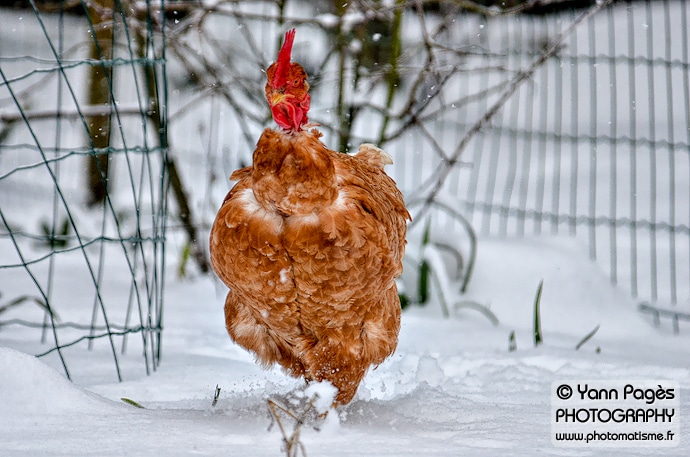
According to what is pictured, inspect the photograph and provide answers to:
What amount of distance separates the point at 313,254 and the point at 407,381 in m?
1.11

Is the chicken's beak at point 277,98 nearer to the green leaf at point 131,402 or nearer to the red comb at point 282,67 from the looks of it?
the red comb at point 282,67

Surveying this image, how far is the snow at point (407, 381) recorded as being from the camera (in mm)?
2021

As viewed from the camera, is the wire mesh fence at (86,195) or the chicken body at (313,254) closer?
the chicken body at (313,254)

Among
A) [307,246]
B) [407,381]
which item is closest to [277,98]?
[307,246]

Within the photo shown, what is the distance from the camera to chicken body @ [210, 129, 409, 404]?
87.2 inches

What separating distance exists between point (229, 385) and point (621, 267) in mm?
4110

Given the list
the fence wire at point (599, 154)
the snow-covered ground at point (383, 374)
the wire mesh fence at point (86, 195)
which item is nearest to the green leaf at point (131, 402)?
the snow-covered ground at point (383, 374)

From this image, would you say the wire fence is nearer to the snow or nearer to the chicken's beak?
the snow

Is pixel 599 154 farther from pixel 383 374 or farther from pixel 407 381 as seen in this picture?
pixel 407 381

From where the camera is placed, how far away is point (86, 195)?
7328 millimetres

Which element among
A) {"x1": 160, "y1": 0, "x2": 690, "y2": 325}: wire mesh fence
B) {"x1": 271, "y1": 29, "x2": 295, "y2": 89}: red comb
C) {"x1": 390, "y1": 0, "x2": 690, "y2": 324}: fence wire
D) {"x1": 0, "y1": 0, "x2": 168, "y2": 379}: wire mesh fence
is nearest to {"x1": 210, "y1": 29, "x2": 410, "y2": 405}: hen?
{"x1": 271, "y1": 29, "x2": 295, "y2": 89}: red comb

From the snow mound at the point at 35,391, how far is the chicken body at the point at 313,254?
0.61 m

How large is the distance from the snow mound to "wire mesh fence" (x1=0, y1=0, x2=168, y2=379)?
0.25 metres

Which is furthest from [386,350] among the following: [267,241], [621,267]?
[621,267]
